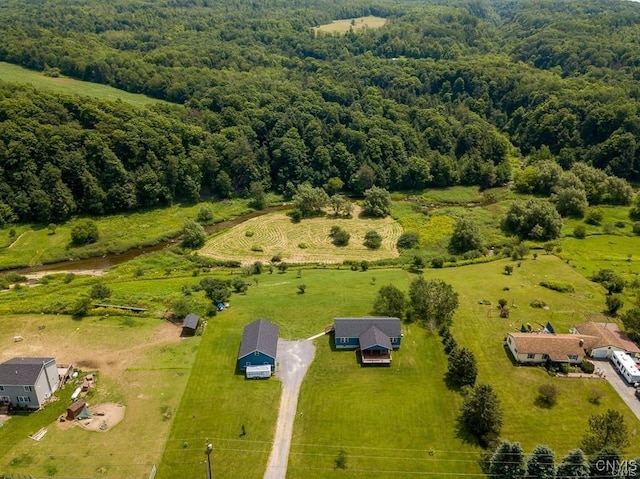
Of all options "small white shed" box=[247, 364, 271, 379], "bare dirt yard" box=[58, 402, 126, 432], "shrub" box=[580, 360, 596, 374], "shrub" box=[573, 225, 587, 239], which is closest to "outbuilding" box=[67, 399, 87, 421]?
"bare dirt yard" box=[58, 402, 126, 432]

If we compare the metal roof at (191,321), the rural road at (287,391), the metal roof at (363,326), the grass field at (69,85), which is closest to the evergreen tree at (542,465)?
the rural road at (287,391)

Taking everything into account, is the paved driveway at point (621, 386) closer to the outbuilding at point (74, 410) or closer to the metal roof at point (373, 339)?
the metal roof at point (373, 339)

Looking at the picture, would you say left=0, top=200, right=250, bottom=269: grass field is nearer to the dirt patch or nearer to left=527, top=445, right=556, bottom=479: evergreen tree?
the dirt patch

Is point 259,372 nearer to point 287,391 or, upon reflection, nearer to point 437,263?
point 287,391

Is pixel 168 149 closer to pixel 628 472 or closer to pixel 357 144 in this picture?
pixel 357 144

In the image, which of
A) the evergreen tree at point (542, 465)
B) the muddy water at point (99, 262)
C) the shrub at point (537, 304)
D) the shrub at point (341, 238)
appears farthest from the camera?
the shrub at point (341, 238)

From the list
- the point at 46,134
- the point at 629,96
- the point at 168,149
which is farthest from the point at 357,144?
the point at 629,96
